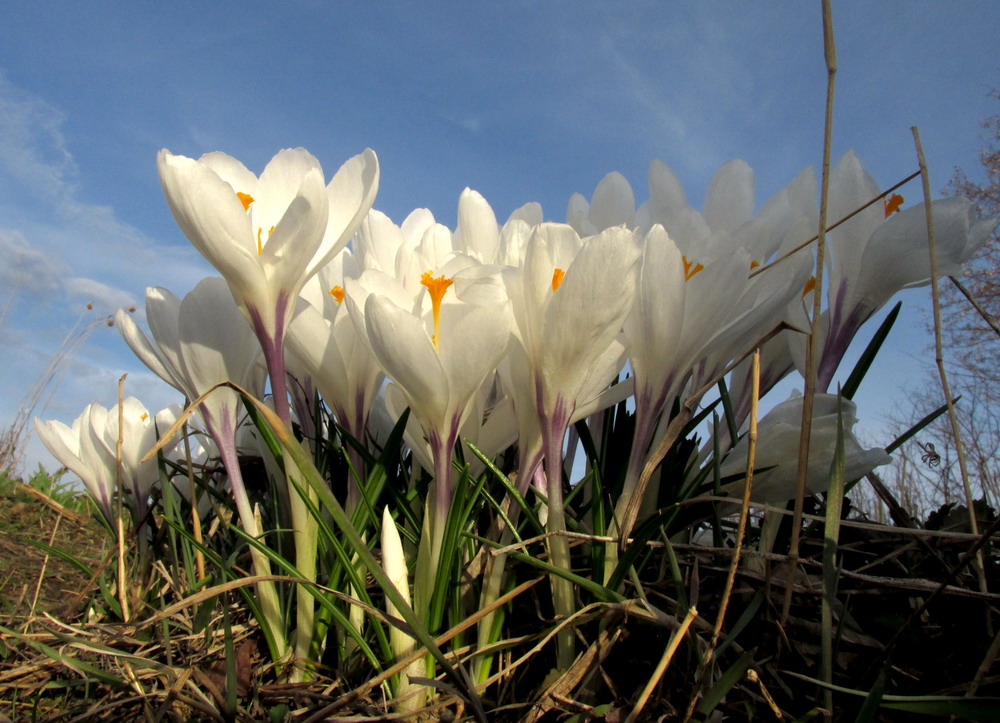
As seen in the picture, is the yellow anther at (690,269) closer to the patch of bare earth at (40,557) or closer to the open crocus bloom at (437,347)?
the open crocus bloom at (437,347)

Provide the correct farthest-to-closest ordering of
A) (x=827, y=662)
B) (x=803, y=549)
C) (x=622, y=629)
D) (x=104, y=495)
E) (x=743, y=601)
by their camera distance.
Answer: (x=104, y=495)
(x=803, y=549)
(x=743, y=601)
(x=622, y=629)
(x=827, y=662)

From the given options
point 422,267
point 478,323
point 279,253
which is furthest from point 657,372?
point 279,253

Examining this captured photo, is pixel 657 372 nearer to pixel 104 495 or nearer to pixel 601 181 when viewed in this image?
pixel 601 181

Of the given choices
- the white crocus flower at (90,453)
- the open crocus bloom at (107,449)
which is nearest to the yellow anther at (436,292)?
the open crocus bloom at (107,449)

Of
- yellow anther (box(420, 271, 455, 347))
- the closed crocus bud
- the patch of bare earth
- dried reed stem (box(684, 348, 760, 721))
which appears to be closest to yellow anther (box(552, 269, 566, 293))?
yellow anther (box(420, 271, 455, 347))

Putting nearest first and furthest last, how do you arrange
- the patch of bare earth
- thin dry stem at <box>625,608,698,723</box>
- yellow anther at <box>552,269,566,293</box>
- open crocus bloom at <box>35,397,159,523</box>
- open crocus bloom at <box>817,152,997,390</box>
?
1. thin dry stem at <box>625,608,698,723</box>
2. yellow anther at <box>552,269,566,293</box>
3. open crocus bloom at <box>817,152,997,390</box>
4. open crocus bloom at <box>35,397,159,523</box>
5. the patch of bare earth

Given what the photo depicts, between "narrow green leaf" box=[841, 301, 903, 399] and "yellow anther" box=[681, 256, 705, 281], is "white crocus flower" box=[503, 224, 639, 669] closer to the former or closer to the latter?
"yellow anther" box=[681, 256, 705, 281]

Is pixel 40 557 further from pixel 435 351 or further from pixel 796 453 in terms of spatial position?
pixel 796 453
